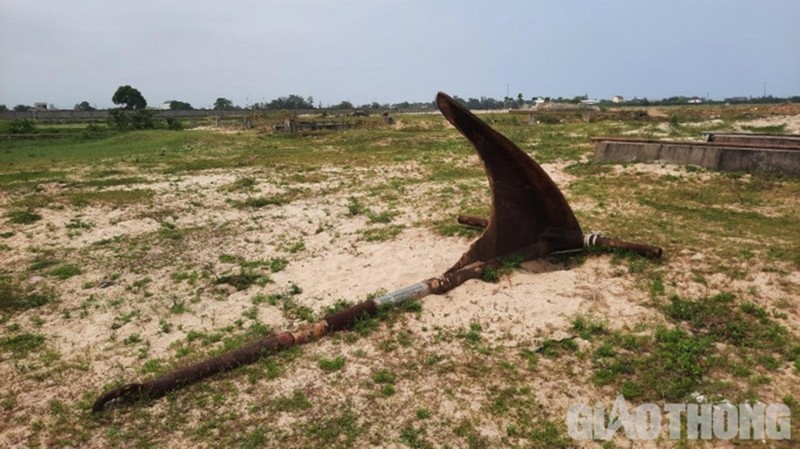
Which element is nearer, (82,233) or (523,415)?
(523,415)

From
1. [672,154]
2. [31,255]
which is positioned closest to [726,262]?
[672,154]

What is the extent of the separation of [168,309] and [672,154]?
13174 millimetres

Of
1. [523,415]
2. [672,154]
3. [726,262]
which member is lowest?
[523,415]

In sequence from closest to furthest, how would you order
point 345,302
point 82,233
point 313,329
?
point 313,329 < point 345,302 < point 82,233

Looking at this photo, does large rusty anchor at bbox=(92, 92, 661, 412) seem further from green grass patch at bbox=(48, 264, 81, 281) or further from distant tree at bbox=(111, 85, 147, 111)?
distant tree at bbox=(111, 85, 147, 111)

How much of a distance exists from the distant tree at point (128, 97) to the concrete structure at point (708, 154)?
8851 cm

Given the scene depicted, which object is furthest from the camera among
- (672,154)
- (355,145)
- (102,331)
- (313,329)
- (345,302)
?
(355,145)

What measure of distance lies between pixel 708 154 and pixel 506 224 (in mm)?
9260

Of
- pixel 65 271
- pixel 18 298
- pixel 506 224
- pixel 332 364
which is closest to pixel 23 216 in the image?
pixel 65 271

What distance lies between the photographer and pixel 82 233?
32.2 ft

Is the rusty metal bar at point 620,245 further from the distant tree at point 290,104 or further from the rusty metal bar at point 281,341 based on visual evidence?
the distant tree at point 290,104

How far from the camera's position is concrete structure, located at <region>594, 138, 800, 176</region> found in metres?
12.5

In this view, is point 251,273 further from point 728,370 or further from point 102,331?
point 728,370

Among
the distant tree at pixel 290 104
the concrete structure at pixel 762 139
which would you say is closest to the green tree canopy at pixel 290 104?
the distant tree at pixel 290 104
